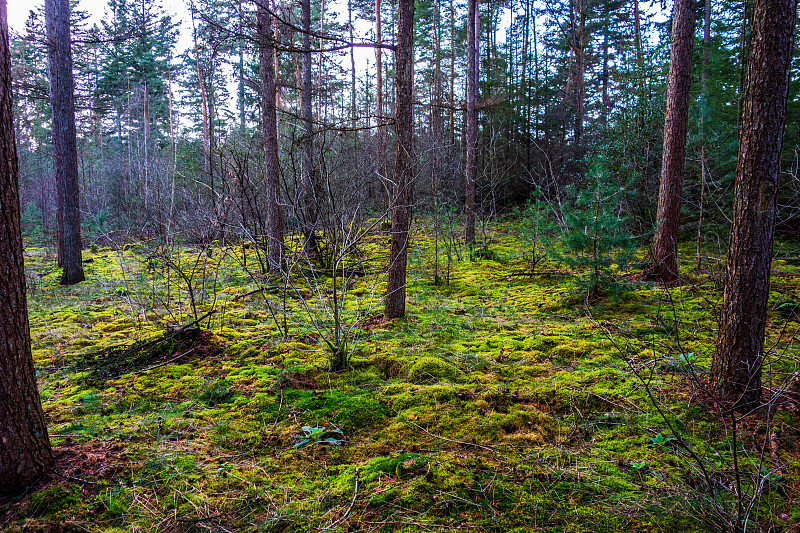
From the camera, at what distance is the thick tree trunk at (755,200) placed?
259 centimetres

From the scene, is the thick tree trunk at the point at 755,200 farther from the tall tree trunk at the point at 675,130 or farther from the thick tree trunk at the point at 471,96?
the thick tree trunk at the point at 471,96

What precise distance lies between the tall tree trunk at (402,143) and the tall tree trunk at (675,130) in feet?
13.0

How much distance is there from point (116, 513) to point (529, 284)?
268 inches

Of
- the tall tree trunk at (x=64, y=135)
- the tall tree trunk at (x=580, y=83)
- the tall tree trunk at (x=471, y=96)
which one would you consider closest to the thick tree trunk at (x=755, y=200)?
the tall tree trunk at (x=471, y=96)

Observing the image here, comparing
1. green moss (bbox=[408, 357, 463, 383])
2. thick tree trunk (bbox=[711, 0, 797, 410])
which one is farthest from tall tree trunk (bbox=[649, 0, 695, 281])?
green moss (bbox=[408, 357, 463, 383])

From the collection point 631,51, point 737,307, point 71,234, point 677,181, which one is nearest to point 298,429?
point 737,307

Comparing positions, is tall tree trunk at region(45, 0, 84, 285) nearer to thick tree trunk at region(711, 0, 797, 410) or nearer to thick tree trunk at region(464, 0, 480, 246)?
thick tree trunk at region(464, 0, 480, 246)

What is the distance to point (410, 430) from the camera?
297cm

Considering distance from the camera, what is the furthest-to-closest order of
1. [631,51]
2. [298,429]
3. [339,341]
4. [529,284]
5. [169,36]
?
[169,36] < [631,51] < [529,284] < [339,341] < [298,429]

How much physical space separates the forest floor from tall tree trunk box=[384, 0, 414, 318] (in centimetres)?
69

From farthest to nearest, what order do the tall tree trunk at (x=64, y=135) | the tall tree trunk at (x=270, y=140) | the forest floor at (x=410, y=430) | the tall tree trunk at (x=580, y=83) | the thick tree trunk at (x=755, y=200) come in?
1. the tall tree trunk at (x=580, y=83)
2. the tall tree trunk at (x=64, y=135)
3. the tall tree trunk at (x=270, y=140)
4. the thick tree trunk at (x=755, y=200)
5. the forest floor at (x=410, y=430)

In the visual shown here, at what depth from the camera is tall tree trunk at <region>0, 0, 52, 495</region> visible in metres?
2.19

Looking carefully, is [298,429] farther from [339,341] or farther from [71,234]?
[71,234]

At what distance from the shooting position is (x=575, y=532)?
76.0 inches
